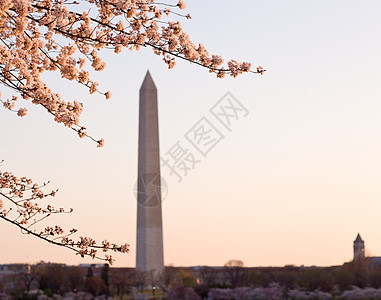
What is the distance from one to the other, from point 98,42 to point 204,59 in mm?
1142

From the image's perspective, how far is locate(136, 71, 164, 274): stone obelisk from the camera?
45188mm

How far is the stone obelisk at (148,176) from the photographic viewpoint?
45.2m

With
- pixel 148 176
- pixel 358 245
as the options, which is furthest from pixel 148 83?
pixel 358 245

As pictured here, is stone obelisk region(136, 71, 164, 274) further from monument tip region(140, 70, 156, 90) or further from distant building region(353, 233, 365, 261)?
distant building region(353, 233, 365, 261)

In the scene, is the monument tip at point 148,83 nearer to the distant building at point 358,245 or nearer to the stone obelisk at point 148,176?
the stone obelisk at point 148,176

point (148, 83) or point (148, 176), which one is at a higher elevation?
point (148, 83)

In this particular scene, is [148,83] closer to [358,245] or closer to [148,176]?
[148,176]

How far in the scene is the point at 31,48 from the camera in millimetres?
6477

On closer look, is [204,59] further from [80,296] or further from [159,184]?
[80,296]

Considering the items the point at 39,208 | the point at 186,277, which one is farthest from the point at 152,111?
the point at 39,208

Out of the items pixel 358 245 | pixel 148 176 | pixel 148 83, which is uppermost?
pixel 148 83

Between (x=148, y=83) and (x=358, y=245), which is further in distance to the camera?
(x=358, y=245)

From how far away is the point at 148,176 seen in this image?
4503cm

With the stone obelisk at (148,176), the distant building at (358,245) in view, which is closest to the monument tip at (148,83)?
the stone obelisk at (148,176)
